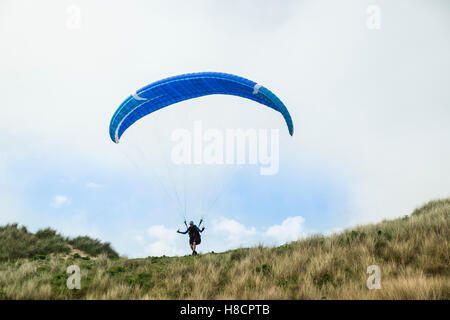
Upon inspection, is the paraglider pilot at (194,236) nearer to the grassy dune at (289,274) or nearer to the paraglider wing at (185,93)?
the grassy dune at (289,274)

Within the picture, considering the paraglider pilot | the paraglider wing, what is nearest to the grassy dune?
the paraglider pilot

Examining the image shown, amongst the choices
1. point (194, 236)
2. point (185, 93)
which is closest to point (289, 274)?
point (194, 236)

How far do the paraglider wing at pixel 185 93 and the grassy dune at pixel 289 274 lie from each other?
614 centimetres

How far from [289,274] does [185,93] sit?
10.1 m

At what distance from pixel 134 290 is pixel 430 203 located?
1817 centimetres

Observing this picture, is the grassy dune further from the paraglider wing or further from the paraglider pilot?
the paraglider wing

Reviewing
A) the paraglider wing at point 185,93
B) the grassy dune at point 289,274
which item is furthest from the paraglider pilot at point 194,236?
the paraglider wing at point 185,93

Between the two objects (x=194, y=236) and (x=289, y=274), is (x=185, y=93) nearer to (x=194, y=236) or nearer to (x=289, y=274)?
(x=194, y=236)

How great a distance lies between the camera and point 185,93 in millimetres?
14656
